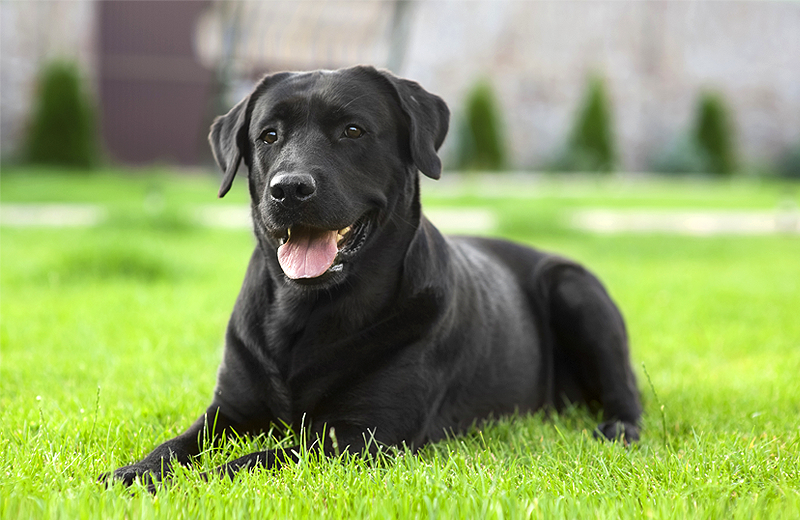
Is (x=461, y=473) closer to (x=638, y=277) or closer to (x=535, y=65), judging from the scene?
(x=638, y=277)

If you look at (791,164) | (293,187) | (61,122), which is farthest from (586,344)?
(791,164)

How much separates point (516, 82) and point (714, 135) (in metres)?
6.03

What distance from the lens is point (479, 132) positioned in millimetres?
19453

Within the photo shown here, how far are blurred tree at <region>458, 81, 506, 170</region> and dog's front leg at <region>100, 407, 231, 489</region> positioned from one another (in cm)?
1720

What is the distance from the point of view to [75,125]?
14.6 meters

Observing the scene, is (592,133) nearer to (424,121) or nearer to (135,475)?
(424,121)

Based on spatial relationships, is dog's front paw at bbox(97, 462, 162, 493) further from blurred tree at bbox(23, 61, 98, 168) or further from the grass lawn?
blurred tree at bbox(23, 61, 98, 168)

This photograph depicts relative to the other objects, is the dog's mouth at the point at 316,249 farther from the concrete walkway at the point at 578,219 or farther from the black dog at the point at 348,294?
the concrete walkway at the point at 578,219

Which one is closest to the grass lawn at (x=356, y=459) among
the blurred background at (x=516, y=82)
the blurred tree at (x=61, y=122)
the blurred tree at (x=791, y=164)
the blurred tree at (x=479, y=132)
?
the blurred background at (x=516, y=82)

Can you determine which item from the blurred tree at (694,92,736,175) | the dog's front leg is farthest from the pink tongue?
the blurred tree at (694,92,736,175)

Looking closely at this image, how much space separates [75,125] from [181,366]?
12.7m

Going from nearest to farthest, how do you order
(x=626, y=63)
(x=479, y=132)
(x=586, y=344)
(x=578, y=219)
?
1. (x=586, y=344)
2. (x=578, y=219)
3. (x=479, y=132)
4. (x=626, y=63)

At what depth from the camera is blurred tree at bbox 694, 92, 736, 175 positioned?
21984 mm

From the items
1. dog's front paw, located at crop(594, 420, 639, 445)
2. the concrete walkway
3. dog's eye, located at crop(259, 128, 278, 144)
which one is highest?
dog's eye, located at crop(259, 128, 278, 144)
